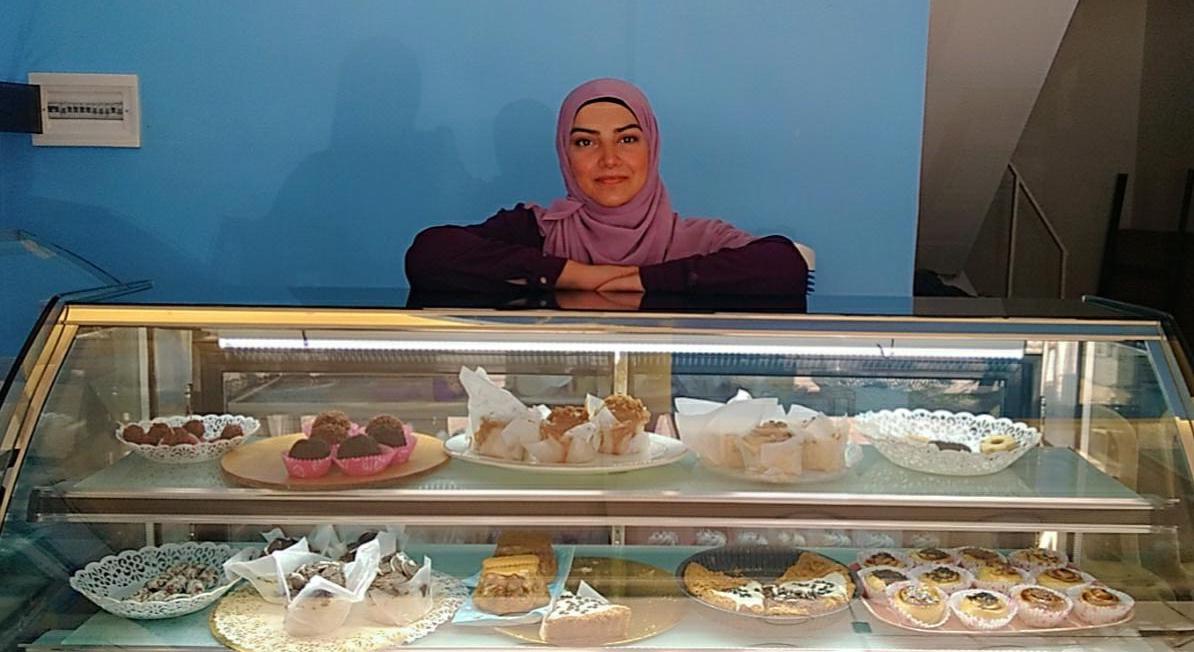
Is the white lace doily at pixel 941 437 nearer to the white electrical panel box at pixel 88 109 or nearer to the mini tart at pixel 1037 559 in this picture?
the mini tart at pixel 1037 559

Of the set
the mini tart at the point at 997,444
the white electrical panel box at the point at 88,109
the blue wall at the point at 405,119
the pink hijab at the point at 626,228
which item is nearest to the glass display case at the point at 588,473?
the mini tart at the point at 997,444

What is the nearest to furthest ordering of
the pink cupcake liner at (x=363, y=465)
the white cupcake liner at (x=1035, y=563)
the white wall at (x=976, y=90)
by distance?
the pink cupcake liner at (x=363, y=465), the white cupcake liner at (x=1035, y=563), the white wall at (x=976, y=90)

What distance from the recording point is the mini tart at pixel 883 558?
198 cm

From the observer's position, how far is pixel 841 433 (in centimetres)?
192

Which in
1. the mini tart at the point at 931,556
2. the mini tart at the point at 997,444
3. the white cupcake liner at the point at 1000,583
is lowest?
the white cupcake liner at the point at 1000,583

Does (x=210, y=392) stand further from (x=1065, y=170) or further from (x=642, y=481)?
(x=1065, y=170)

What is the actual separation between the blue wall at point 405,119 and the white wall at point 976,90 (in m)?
1.19

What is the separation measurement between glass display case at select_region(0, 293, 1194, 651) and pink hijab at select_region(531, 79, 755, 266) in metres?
0.49

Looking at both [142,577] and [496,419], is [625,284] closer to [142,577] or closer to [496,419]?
[496,419]

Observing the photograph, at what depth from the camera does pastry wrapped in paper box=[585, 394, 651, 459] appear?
6.18ft

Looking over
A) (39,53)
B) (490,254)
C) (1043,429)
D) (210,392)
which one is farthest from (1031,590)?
(39,53)

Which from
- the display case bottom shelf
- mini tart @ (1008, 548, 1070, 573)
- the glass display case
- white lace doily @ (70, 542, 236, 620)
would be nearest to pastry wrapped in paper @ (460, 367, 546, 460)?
the glass display case

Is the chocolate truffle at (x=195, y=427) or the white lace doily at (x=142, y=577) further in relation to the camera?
the chocolate truffle at (x=195, y=427)

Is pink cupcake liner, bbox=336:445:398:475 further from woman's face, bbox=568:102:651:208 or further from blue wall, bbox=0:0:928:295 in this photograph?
blue wall, bbox=0:0:928:295
